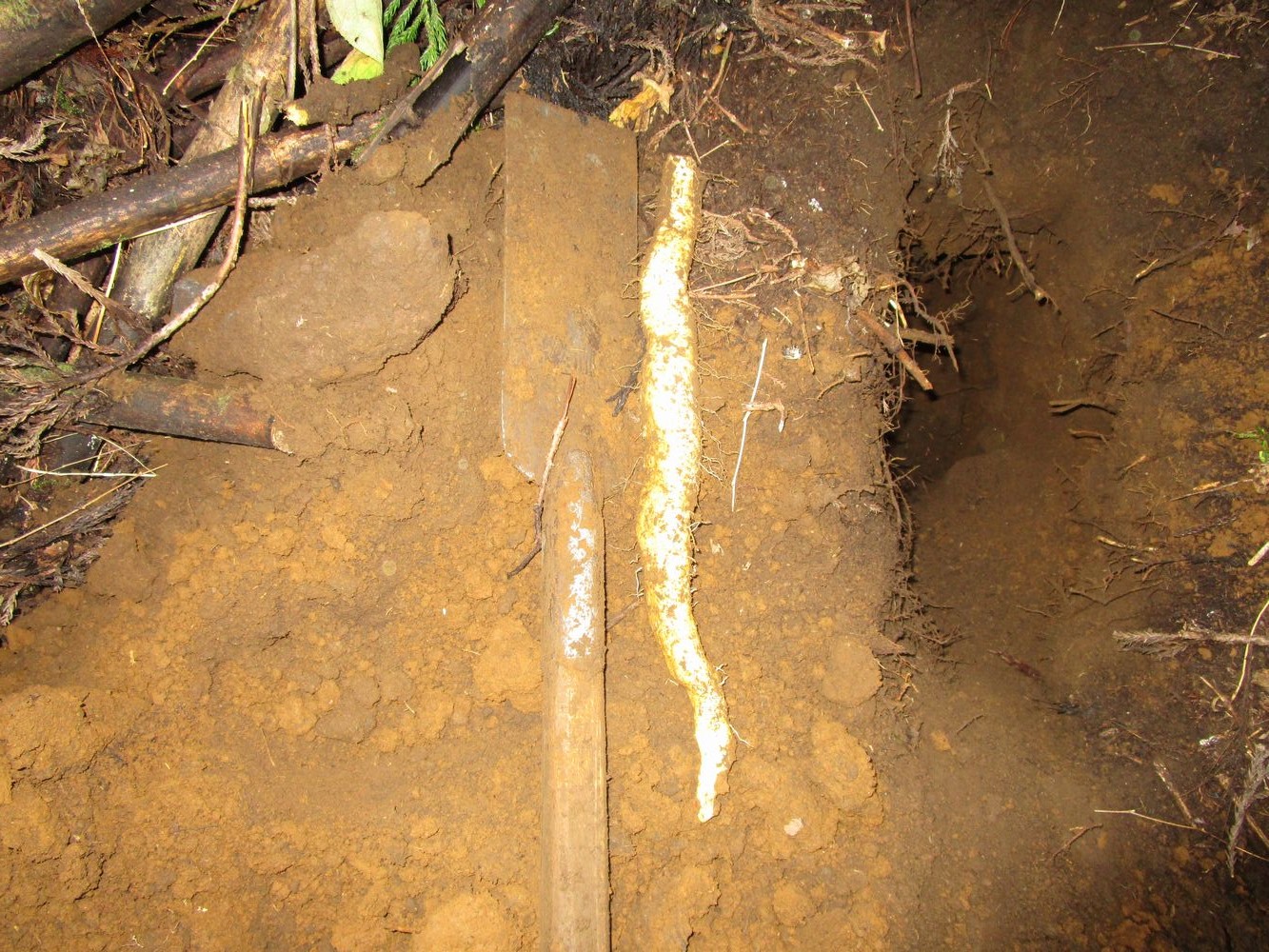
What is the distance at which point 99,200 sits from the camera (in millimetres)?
1534

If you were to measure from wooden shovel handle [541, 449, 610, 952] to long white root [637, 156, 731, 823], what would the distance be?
8.7 inches

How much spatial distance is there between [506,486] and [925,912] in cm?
171

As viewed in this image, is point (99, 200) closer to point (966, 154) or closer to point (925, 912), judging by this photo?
point (966, 154)

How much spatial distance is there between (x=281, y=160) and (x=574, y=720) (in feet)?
5.51

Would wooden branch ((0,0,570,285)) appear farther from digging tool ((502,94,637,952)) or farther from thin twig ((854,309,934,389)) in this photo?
thin twig ((854,309,934,389))

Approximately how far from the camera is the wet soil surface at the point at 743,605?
1.58 m

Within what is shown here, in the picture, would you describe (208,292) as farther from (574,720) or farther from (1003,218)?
(1003,218)

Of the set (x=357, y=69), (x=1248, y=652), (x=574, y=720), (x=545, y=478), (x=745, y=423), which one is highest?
(x=357, y=69)

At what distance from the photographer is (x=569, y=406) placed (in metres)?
1.69

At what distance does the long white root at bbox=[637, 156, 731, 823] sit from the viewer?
1695 millimetres

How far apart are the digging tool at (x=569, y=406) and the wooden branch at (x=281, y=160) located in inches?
5.4

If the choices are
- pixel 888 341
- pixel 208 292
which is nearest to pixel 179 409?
pixel 208 292

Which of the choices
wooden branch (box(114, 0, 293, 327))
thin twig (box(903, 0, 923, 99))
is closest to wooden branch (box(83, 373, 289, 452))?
wooden branch (box(114, 0, 293, 327))

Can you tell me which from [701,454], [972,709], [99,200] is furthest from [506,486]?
[972,709]
